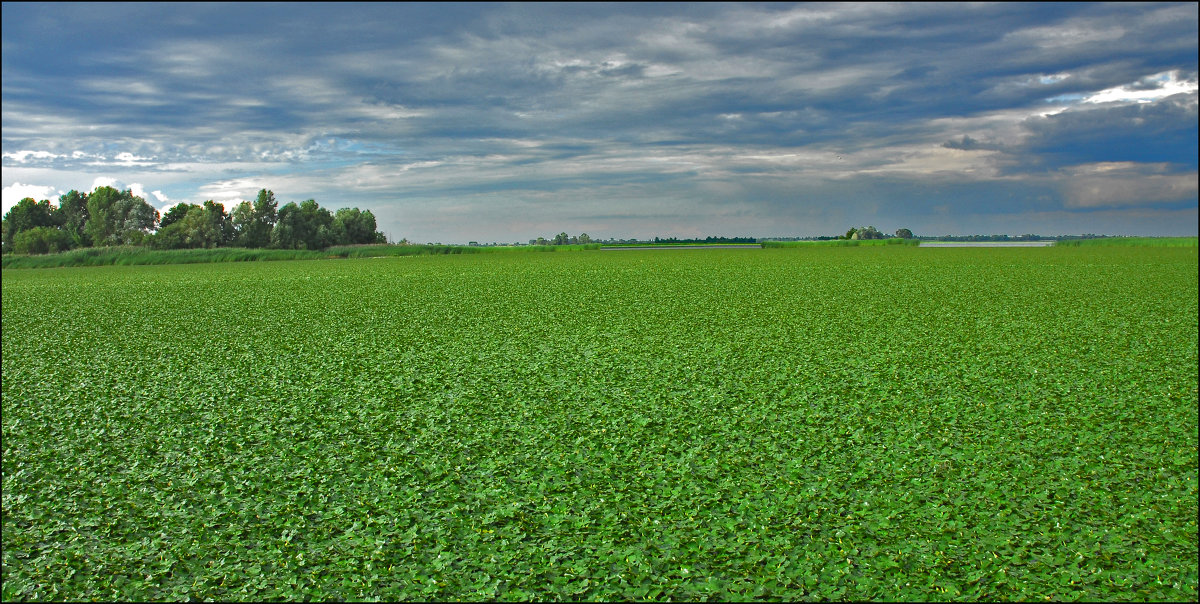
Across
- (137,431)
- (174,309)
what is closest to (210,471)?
(137,431)

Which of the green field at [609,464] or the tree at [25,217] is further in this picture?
the tree at [25,217]

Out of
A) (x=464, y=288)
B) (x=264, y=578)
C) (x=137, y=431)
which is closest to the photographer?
(x=264, y=578)

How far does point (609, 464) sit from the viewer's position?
10.6 ft

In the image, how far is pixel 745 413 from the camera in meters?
3.99

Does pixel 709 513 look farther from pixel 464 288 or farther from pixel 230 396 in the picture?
pixel 464 288

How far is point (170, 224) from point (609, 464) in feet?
145

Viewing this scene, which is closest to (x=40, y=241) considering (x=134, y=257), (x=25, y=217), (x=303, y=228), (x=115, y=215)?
(x=115, y=215)

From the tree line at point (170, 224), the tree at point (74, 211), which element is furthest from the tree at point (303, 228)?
the tree at point (74, 211)

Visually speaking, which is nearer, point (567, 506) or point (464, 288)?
point (567, 506)

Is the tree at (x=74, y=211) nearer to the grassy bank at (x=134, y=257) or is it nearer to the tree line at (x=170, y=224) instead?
the tree line at (x=170, y=224)

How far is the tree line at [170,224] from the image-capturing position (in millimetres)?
39125

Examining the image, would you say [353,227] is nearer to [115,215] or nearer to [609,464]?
[115,215]

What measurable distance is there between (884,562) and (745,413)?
1.68 meters

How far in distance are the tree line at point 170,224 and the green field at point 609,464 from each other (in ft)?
120
